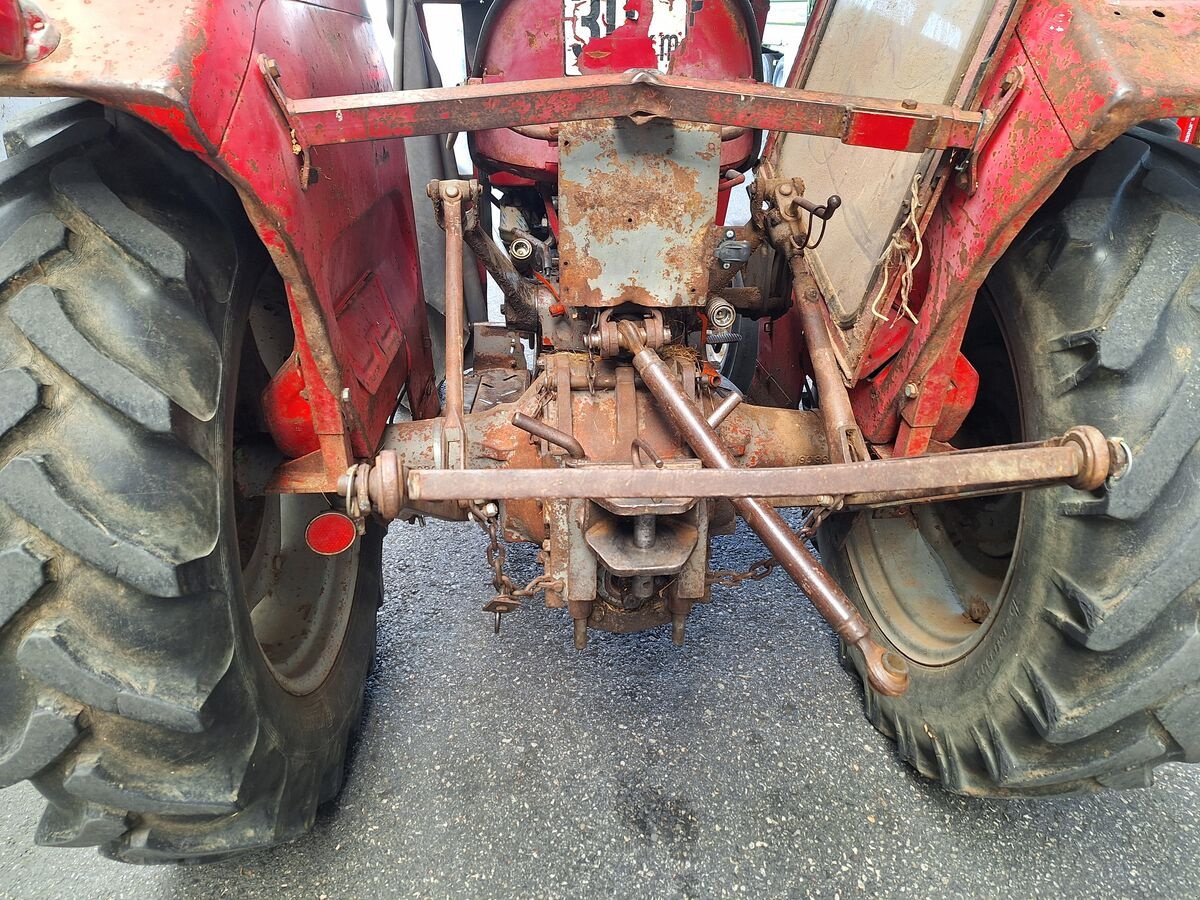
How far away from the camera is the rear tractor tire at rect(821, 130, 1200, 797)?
104cm

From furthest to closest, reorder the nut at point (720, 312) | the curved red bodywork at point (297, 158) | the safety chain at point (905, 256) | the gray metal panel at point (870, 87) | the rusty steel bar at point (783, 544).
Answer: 1. the nut at point (720, 312)
2. the gray metal panel at point (870, 87)
3. the safety chain at point (905, 256)
4. the rusty steel bar at point (783, 544)
5. the curved red bodywork at point (297, 158)

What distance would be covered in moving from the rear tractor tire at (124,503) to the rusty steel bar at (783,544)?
75 cm

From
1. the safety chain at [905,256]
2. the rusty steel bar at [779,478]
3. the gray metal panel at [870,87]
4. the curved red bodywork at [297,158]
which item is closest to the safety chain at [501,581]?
the curved red bodywork at [297,158]

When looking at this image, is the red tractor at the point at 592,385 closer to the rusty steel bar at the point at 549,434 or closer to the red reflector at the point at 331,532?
the red reflector at the point at 331,532

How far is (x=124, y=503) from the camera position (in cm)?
96

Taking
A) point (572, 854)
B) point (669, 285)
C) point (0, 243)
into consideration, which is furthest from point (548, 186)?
point (572, 854)

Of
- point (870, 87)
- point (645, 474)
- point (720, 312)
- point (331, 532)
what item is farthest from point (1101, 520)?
point (331, 532)

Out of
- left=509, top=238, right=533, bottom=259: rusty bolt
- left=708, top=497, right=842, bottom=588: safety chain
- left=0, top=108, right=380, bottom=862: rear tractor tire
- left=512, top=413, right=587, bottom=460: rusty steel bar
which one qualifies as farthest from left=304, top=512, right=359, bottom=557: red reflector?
left=509, top=238, right=533, bottom=259: rusty bolt

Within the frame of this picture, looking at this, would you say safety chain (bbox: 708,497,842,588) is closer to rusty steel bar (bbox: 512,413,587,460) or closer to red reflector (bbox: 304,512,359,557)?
rusty steel bar (bbox: 512,413,587,460)

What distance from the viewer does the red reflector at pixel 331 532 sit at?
4.57 ft

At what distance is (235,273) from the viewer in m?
1.18

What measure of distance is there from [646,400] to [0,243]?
1.10m

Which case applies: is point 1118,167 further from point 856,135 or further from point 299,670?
point 299,670

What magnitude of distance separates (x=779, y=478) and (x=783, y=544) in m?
0.23
